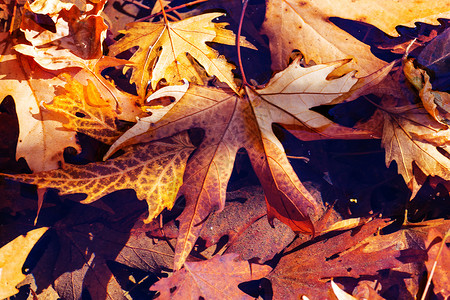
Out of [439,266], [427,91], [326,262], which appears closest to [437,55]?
[427,91]

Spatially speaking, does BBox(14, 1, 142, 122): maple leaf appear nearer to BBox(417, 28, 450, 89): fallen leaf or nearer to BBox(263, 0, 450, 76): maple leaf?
BBox(263, 0, 450, 76): maple leaf

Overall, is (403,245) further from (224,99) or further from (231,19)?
(231,19)

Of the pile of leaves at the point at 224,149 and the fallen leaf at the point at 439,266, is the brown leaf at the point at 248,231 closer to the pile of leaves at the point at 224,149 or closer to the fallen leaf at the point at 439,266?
the pile of leaves at the point at 224,149

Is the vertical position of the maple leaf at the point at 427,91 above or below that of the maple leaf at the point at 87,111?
above

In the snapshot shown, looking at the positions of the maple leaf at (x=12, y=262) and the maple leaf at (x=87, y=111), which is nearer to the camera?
the maple leaf at (x=87, y=111)

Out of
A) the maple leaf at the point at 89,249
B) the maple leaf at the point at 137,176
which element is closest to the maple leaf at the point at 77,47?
the maple leaf at the point at 137,176

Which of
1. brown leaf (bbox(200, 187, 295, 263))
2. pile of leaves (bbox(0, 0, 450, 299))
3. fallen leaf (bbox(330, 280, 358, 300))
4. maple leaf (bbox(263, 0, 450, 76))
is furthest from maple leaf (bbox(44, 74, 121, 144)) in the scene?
fallen leaf (bbox(330, 280, 358, 300))

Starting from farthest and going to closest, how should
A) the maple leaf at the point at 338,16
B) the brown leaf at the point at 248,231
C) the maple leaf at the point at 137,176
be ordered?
the brown leaf at the point at 248,231
the maple leaf at the point at 338,16
the maple leaf at the point at 137,176
